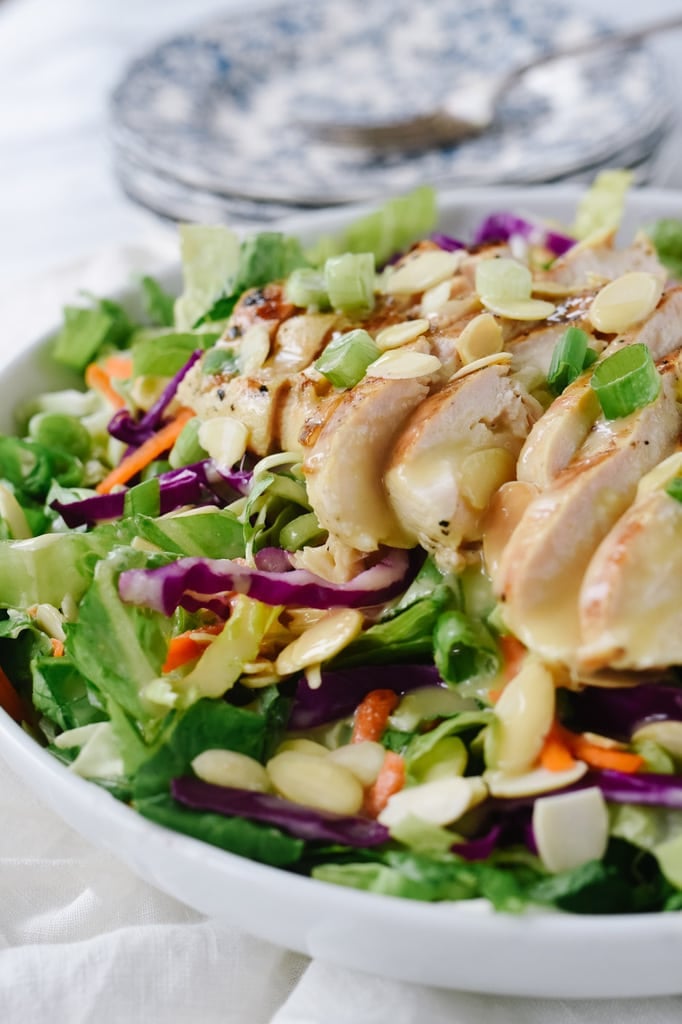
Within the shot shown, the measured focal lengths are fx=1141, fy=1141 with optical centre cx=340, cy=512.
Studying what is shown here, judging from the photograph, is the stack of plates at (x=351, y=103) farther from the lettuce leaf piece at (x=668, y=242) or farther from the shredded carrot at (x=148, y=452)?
the shredded carrot at (x=148, y=452)

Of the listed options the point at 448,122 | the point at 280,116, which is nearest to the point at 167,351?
the point at 448,122

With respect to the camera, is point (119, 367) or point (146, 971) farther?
point (119, 367)

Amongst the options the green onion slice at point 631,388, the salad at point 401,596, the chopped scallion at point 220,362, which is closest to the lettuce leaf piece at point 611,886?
the salad at point 401,596

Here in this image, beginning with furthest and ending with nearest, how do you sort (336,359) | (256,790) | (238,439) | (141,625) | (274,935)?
1. (238,439)
2. (336,359)
3. (141,625)
4. (256,790)
5. (274,935)

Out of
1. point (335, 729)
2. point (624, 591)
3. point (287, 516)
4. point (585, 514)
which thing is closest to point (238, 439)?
point (287, 516)

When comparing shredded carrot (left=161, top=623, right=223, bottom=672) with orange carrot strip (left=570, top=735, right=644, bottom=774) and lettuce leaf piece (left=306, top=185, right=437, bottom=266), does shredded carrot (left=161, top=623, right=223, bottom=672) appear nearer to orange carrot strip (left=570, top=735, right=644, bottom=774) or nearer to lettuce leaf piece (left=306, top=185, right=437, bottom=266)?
orange carrot strip (left=570, top=735, right=644, bottom=774)

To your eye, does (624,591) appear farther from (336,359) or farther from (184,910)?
(184,910)

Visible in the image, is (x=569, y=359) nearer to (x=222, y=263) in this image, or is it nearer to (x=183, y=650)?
(x=183, y=650)
